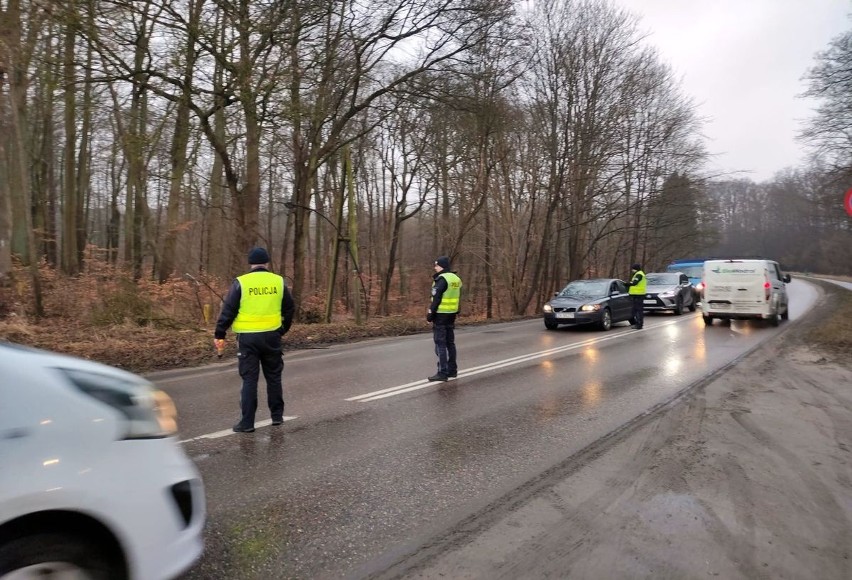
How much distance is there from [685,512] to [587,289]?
13.4 m

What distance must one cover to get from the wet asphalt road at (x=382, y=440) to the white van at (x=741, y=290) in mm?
5004

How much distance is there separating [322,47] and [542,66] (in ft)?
42.6

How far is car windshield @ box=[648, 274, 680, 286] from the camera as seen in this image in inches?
856

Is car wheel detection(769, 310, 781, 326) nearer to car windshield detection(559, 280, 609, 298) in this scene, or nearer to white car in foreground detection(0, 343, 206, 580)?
car windshield detection(559, 280, 609, 298)

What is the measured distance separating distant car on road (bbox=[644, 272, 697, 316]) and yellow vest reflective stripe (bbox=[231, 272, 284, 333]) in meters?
17.9

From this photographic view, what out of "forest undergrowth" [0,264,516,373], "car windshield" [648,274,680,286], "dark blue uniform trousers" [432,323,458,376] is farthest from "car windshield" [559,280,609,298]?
"dark blue uniform trousers" [432,323,458,376]

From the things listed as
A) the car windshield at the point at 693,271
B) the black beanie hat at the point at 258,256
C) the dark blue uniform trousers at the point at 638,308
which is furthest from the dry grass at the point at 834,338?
the car windshield at the point at 693,271

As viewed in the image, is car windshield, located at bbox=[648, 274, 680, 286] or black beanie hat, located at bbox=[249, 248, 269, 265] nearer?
black beanie hat, located at bbox=[249, 248, 269, 265]

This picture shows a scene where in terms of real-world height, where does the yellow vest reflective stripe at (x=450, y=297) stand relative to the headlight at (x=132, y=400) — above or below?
above

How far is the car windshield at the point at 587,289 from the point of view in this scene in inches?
648

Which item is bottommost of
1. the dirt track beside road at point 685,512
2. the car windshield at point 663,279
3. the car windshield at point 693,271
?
the dirt track beside road at point 685,512

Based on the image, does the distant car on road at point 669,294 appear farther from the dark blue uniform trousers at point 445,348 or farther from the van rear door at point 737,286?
the dark blue uniform trousers at point 445,348

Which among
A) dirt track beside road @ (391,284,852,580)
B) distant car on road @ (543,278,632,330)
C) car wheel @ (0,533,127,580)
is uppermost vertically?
distant car on road @ (543,278,632,330)

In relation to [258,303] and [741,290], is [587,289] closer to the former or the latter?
[741,290]
